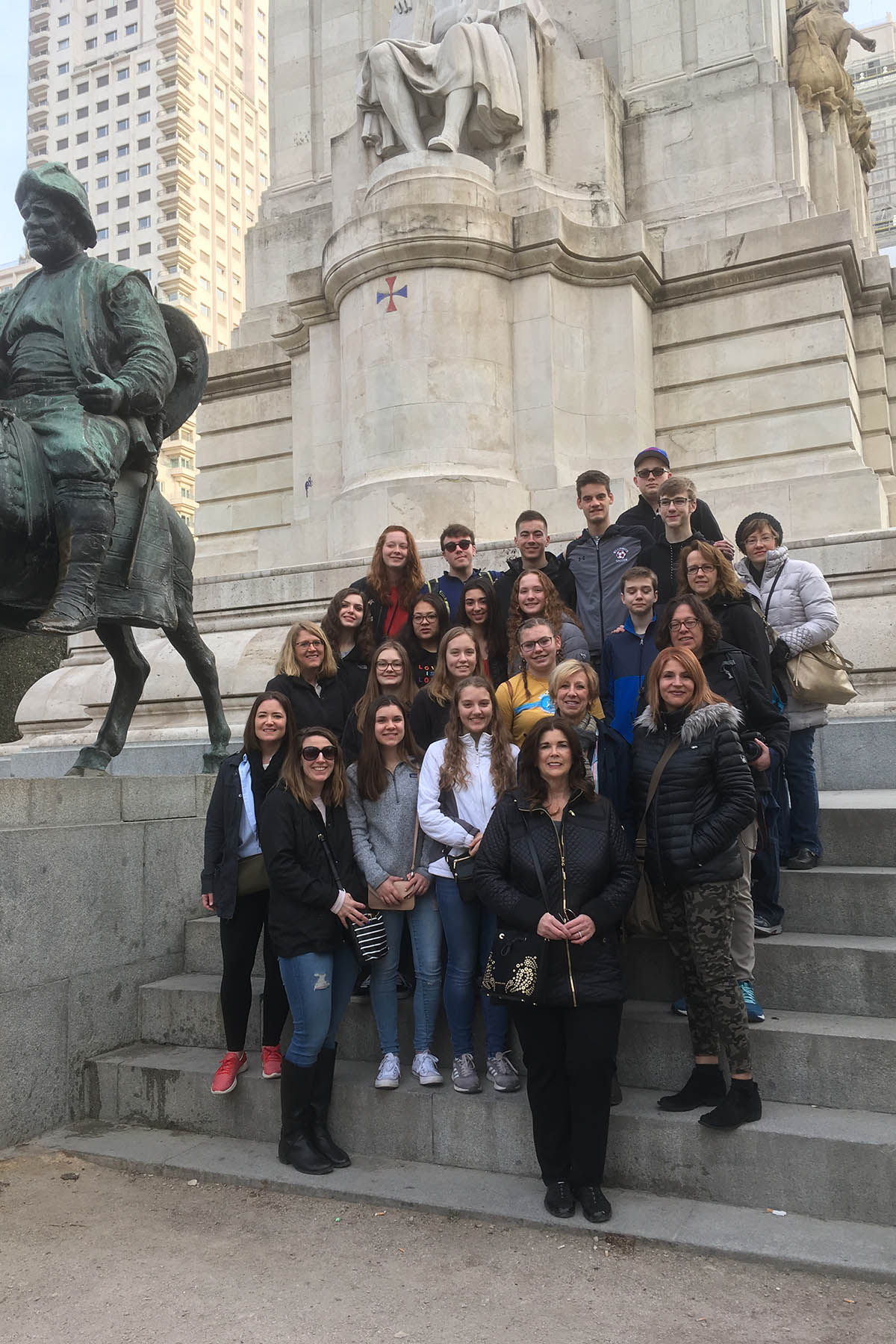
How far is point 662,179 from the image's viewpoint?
15.0m

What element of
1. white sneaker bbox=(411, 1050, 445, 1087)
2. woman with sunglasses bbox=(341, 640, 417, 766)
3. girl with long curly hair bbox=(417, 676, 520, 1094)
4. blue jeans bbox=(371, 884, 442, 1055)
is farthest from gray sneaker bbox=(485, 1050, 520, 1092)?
woman with sunglasses bbox=(341, 640, 417, 766)

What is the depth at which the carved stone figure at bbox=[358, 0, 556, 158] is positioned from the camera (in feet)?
45.6

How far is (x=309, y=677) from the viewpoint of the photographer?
6062 millimetres

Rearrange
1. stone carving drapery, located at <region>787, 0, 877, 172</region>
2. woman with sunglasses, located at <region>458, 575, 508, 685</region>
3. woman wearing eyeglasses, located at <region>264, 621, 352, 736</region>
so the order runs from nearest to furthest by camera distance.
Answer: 1. woman wearing eyeglasses, located at <region>264, 621, 352, 736</region>
2. woman with sunglasses, located at <region>458, 575, 508, 685</region>
3. stone carving drapery, located at <region>787, 0, 877, 172</region>

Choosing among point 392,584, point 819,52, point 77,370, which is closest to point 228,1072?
point 392,584

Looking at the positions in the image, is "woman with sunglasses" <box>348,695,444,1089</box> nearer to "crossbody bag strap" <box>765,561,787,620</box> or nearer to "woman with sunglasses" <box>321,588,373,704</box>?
"woman with sunglasses" <box>321,588,373,704</box>

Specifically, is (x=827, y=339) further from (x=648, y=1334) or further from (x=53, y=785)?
(x=648, y=1334)

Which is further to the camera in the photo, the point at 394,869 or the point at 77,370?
the point at 77,370

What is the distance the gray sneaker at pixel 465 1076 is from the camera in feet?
15.9

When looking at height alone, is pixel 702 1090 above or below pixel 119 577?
below

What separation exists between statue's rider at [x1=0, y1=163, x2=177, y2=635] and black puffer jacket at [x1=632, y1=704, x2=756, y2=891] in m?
3.04

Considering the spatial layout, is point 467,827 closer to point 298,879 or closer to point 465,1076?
point 298,879

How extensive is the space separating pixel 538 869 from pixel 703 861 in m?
0.68

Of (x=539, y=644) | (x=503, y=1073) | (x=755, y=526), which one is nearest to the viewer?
(x=503, y=1073)
